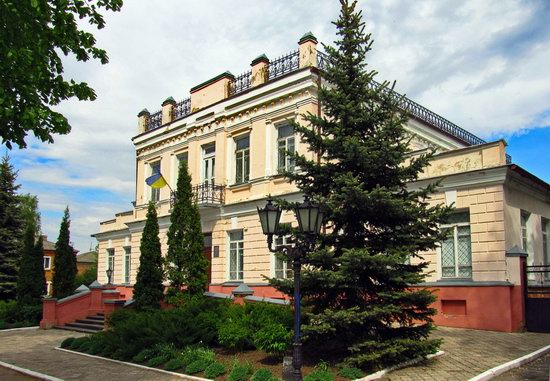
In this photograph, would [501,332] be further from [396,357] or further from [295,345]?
[295,345]

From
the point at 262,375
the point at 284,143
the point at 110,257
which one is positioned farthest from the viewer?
the point at 110,257

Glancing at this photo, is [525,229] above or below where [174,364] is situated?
above

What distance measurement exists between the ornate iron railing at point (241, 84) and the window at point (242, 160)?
220cm

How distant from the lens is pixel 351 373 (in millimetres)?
9156

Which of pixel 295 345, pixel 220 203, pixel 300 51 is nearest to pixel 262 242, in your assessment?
pixel 220 203

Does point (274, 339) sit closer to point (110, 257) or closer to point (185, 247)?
point (185, 247)

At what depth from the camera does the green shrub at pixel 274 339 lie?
34.3 feet

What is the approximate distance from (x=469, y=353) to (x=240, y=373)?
499cm

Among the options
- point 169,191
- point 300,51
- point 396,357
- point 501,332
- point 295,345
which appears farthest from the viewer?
point 169,191

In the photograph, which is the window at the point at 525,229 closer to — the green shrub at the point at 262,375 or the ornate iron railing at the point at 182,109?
the green shrub at the point at 262,375

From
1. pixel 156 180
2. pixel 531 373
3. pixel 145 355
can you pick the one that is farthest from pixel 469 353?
pixel 156 180

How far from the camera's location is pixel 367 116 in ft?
34.8

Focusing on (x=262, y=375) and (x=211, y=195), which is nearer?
(x=262, y=375)

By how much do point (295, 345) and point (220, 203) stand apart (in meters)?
14.4
